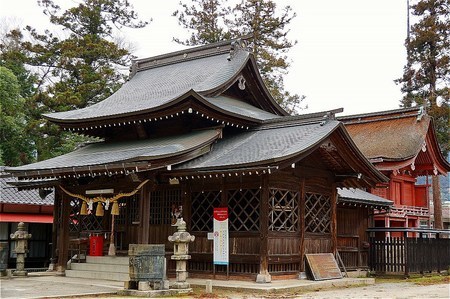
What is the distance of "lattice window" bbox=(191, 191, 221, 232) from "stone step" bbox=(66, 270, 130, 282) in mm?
2683

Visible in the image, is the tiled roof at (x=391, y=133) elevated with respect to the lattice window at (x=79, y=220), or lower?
elevated

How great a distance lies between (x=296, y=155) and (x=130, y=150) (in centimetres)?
613

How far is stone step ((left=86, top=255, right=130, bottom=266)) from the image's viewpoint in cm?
1811

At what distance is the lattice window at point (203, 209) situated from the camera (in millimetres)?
18109

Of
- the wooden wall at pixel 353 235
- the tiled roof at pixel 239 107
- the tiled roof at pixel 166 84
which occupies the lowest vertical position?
the wooden wall at pixel 353 235

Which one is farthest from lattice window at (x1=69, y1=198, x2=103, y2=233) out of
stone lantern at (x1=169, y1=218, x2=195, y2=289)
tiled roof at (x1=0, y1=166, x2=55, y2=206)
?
stone lantern at (x1=169, y1=218, x2=195, y2=289)

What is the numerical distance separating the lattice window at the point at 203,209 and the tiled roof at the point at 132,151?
5.67ft

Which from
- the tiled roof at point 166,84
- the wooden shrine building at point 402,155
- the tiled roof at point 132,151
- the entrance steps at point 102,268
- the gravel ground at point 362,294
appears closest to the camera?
the gravel ground at point 362,294

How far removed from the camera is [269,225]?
1698 cm

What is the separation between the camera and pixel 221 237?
56.4ft

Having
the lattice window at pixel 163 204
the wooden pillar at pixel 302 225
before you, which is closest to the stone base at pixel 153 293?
the lattice window at pixel 163 204

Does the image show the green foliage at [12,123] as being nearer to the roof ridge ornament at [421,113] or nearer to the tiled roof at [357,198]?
the tiled roof at [357,198]

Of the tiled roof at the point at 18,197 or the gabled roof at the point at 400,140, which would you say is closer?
the tiled roof at the point at 18,197

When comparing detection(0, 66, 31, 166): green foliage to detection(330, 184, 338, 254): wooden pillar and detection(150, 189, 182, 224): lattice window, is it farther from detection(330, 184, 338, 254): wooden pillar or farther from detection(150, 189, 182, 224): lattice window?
detection(330, 184, 338, 254): wooden pillar
